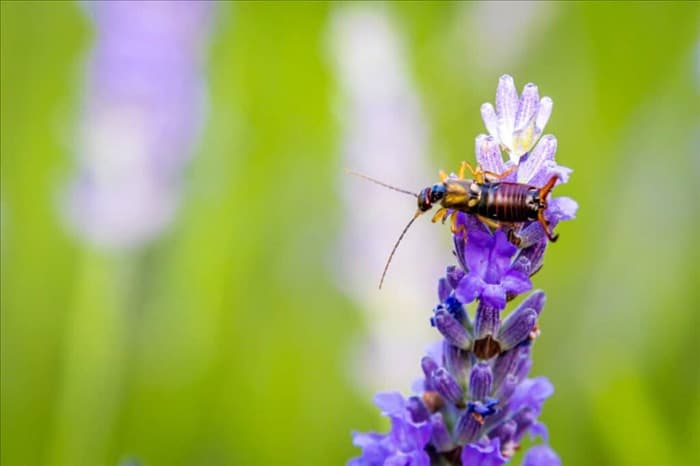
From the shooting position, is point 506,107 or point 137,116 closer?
point 506,107

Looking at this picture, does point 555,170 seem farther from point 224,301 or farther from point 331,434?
point 224,301

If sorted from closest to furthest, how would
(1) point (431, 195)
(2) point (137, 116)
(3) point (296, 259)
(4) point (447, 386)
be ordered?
1. (4) point (447, 386)
2. (1) point (431, 195)
3. (2) point (137, 116)
4. (3) point (296, 259)

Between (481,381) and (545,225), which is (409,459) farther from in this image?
(545,225)

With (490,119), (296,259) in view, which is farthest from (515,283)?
(296,259)

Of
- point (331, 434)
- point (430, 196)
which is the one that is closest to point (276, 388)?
point (331, 434)

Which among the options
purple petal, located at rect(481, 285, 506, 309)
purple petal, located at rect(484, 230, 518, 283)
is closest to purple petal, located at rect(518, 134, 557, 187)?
purple petal, located at rect(484, 230, 518, 283)

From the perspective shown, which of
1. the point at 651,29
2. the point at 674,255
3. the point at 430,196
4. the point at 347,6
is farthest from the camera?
the point at 651,29

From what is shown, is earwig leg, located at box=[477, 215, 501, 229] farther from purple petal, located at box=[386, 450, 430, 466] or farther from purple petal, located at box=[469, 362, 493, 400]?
purple petal, located at box=[386, 450, 430, 466]
